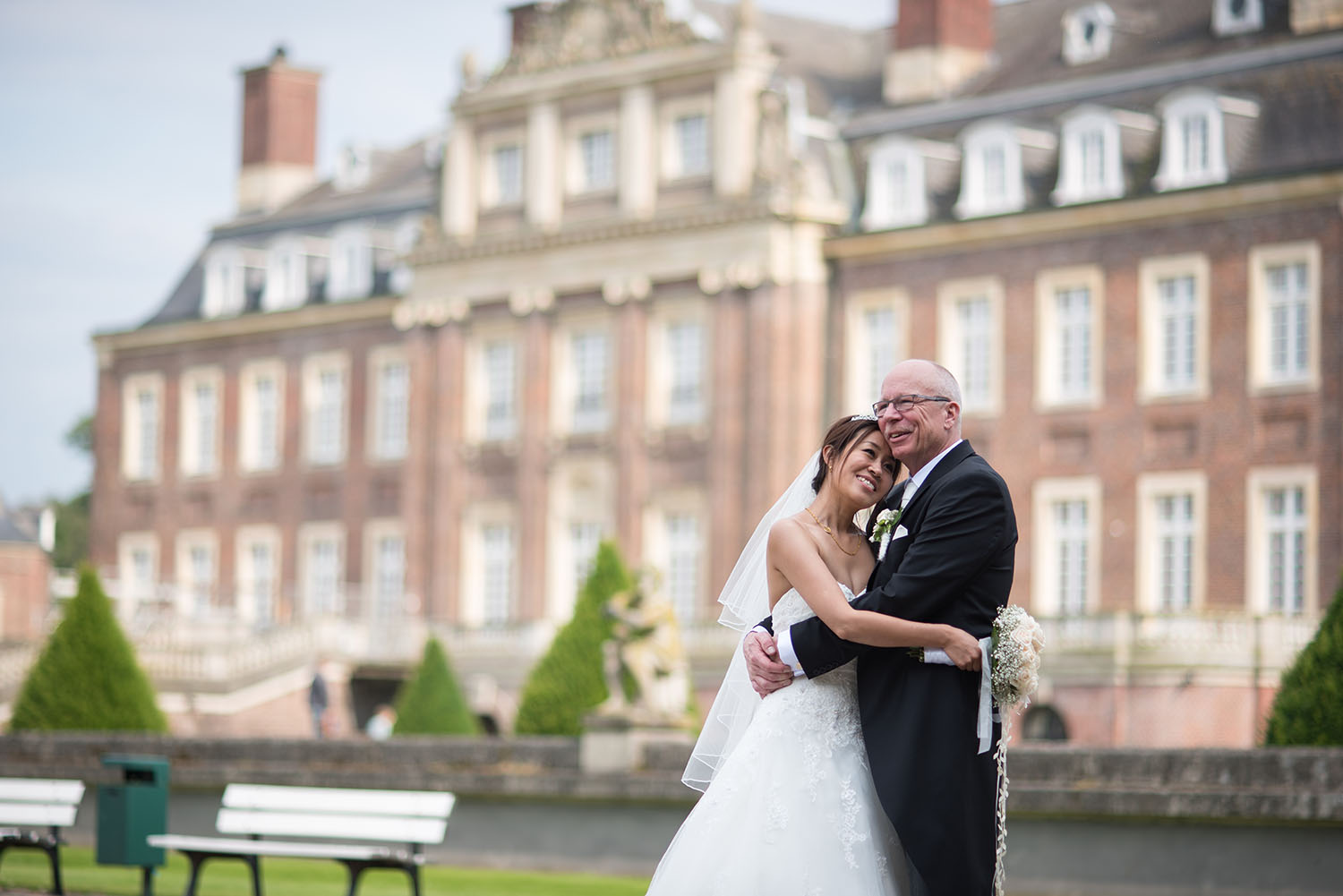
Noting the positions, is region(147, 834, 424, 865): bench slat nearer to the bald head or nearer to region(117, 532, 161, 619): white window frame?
the bald head

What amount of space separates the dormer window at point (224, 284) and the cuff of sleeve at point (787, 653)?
41.2m

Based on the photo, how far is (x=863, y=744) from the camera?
700 centimetres

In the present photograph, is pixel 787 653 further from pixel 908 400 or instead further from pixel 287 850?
pixel 287 850

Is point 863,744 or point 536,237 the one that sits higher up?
point 536,237

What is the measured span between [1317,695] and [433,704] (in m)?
17.1

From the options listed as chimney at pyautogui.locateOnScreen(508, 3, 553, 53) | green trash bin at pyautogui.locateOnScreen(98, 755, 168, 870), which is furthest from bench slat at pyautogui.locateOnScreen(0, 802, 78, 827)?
chimney at pyautogui.locateOnScreen(508, 3, 553, 53)

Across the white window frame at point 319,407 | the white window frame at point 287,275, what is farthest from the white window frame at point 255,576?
the white window frame at point 287,275

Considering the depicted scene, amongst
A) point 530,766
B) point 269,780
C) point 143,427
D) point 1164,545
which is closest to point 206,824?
point 269,780

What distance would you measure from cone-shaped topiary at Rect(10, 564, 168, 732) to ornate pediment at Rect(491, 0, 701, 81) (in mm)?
15476

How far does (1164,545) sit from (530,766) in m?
15.6

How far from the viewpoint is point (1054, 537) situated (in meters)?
34.6

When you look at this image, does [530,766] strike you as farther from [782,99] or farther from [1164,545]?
Result: [782,99]

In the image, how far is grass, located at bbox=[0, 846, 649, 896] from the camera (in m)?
15.1

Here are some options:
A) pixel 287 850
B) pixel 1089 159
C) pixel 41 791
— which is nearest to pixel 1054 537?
pixel 1089 159
